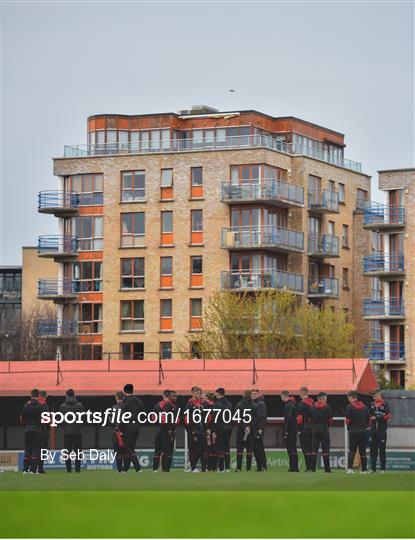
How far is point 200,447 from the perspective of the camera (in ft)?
135

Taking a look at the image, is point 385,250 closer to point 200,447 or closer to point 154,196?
point 154,196

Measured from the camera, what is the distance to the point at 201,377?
58156 mm

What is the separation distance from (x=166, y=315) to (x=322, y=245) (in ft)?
35.4

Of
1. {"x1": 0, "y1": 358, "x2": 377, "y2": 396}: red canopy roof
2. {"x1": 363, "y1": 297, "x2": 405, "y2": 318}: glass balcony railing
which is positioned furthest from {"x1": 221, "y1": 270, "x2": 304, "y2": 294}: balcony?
{"x1": 0, "y1": 358, "x2": 377, "y2": 396}: red canopy roof

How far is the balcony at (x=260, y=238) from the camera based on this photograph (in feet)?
320

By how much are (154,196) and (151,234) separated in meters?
2.34

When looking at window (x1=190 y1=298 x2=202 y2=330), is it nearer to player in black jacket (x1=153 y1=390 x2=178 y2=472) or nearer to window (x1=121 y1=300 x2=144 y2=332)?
window (x1=121 y1=300 x2=144 y2=332)

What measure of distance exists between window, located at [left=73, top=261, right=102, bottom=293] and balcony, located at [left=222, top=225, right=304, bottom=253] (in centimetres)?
887

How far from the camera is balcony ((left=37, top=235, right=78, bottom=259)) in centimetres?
10325

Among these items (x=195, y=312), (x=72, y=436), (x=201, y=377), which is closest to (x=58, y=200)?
(x=195, y=312)

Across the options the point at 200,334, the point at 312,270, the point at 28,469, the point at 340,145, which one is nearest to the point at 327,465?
the point at 28,469

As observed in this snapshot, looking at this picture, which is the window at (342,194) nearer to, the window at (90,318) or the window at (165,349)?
the window at (165,349)

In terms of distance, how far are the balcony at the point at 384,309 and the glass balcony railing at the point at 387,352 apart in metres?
1.63

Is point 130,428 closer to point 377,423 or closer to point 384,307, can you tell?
point 377,423
